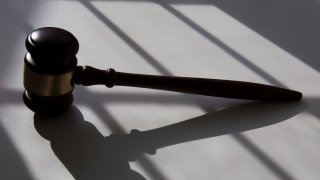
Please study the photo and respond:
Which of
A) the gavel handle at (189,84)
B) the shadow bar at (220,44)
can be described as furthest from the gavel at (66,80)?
the shadow bar at (220,44)

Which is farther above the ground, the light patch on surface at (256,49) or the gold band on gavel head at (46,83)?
the light patch on surface at (256,49)

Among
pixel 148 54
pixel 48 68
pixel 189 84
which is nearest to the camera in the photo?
pixel 48 68

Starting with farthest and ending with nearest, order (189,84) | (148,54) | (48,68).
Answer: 1. (148,54)
2. (189,84)
3. (48,68)

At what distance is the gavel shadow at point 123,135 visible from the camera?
2.85 feet

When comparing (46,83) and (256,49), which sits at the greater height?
(256,49)

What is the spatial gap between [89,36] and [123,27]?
0.35ft

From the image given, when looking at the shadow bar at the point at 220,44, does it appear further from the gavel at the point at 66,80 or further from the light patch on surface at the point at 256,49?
the gavel at the point at 66,80

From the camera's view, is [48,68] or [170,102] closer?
[48,68]

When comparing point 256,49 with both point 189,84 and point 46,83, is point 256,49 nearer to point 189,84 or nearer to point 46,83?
point 189,84

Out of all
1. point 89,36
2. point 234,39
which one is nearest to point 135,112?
point 89,36

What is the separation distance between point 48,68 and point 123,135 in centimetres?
19

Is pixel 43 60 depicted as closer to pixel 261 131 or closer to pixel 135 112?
pixel 135 112

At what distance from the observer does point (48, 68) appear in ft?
2.84

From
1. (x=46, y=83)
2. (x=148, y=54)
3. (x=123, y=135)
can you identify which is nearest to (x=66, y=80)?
(x=46, y=83)
